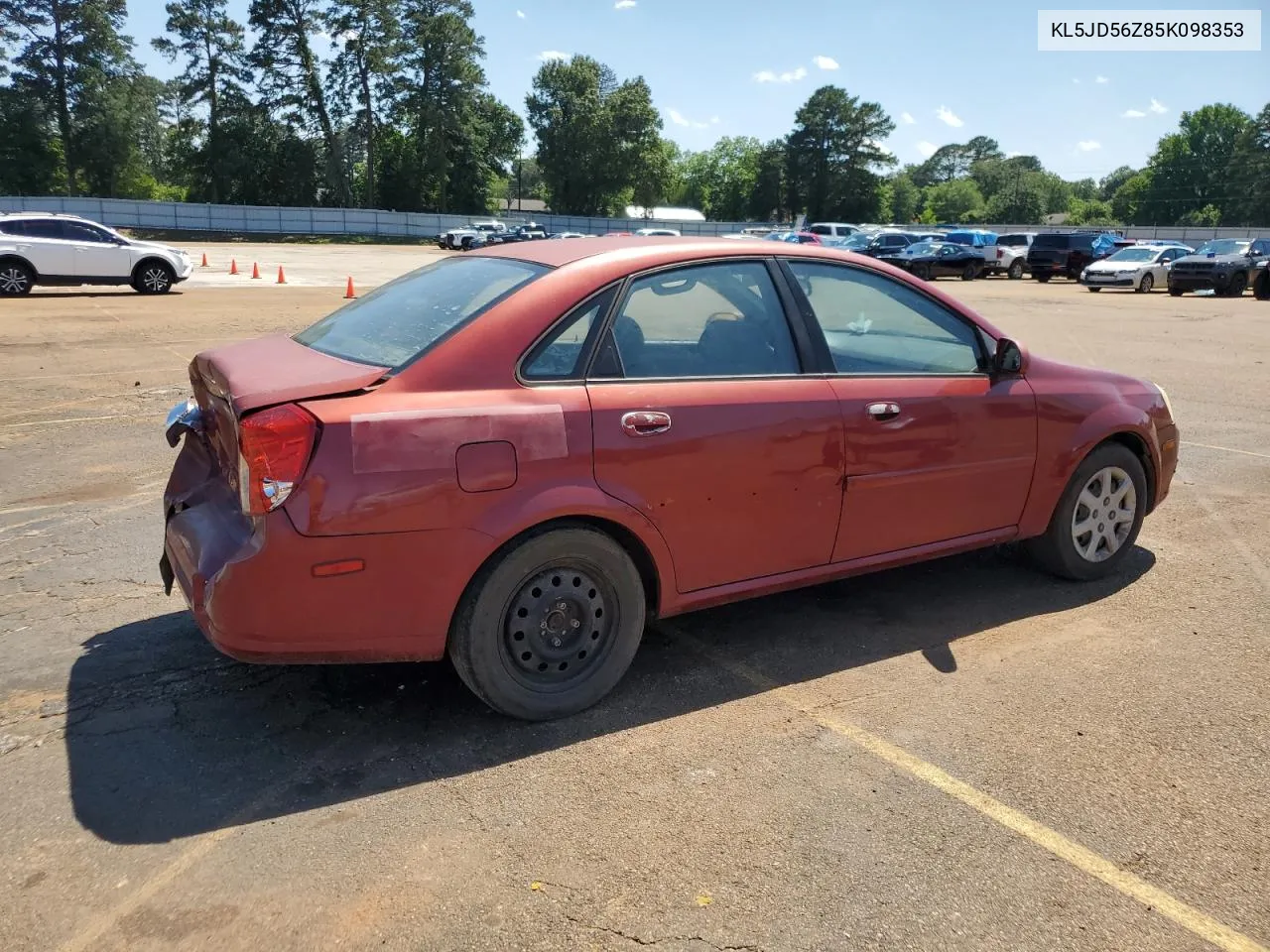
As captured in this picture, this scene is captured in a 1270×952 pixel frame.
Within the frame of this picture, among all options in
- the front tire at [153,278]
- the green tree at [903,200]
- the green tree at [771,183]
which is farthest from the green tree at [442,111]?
the green tree at [903,200]

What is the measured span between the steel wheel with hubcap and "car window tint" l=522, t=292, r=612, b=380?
61.6 ft

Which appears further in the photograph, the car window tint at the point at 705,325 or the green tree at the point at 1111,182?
the green tree at the point at 1111,182

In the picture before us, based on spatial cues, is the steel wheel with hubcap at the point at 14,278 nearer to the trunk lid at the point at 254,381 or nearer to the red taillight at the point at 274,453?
the trunk lid at the point at 254,381

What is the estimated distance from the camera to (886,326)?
4316 millimetres

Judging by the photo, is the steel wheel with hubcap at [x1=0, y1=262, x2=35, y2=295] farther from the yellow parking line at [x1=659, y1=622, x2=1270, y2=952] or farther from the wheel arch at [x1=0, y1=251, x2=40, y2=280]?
the yellow parking line at [x1=659, y1=622, x2=1270, y2=952]

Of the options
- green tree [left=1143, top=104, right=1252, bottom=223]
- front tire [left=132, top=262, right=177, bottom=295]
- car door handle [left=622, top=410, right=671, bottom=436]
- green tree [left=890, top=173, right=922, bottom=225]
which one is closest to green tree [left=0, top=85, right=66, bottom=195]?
front tire [left=132, top=262, right=177, bottom=295]

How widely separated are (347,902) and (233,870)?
0.36 metres

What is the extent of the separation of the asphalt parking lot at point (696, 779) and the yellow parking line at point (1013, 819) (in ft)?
0.04

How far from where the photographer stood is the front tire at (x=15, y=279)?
18.0 meters

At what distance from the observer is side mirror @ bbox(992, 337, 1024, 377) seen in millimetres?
4301

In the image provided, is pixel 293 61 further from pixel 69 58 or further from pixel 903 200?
pixel 903 200

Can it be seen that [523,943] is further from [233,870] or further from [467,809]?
[233,870]

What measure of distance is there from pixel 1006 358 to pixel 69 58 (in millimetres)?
73531

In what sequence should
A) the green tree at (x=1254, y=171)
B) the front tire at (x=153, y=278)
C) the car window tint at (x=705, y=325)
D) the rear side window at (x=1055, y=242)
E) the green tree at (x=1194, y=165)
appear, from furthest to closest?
the green tree at (x=1194, y=165)
the green tree at (x=1254, y=171)
the rear side window at (x=1055, y=242)
the front tire at (x=153, y=278)
the car window tint at (x=705, y=325)
